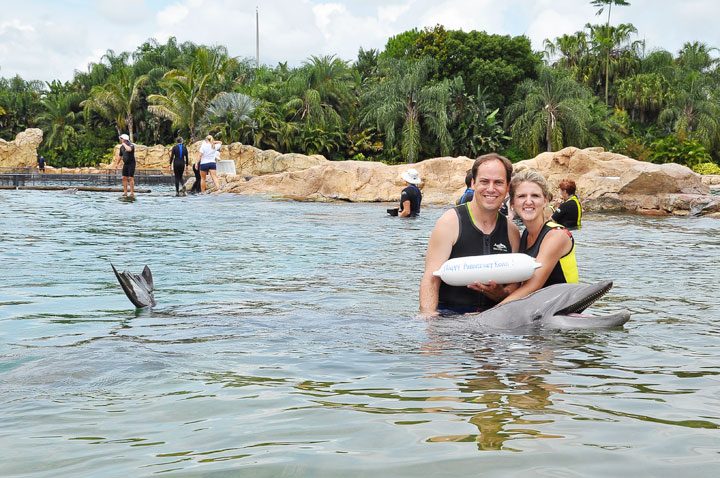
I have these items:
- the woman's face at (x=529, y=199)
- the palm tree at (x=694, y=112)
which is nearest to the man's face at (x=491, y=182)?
the woman's face at (x=529, y=199)

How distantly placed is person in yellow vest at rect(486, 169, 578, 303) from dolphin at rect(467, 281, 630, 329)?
10 cm

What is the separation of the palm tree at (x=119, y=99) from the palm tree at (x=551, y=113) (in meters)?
24.1

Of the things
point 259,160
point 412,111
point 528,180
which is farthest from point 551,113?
point 528,180

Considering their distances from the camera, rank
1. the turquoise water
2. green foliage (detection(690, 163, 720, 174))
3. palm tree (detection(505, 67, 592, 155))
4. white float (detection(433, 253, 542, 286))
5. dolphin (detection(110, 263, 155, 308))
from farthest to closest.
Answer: green foliage (detection(690, 163, 720, 174)) < palm tree (detection(505, 67, 592, 155)) < dolphin (detection(110, 263, 155, 308)) < white float (detection(433, 253, 542, 286)) < the turquoise water

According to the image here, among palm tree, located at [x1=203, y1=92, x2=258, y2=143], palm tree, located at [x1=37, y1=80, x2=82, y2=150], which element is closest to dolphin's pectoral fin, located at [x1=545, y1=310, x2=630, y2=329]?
palm tree, located at [x1=203, y1=92, x2=258, y2=143]

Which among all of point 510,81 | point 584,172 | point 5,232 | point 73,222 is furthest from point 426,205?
point 510,81

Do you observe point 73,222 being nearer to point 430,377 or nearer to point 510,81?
point 430,377

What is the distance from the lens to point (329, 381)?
3.90 metres

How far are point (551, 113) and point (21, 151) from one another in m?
31.7

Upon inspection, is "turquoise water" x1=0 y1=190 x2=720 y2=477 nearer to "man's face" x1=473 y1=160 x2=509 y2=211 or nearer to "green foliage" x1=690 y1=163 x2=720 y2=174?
"man's face" x1=473 y1=160 x2=509 y2=211

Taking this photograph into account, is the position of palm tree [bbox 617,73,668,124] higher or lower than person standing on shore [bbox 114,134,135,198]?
higher

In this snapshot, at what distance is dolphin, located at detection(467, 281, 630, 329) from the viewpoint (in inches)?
206

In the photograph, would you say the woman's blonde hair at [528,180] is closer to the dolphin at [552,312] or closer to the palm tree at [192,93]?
the dolphin at [552,312]

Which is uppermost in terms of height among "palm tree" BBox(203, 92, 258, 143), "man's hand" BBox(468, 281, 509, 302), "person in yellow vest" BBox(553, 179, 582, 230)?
"palm tree" BBox(203, 92, 258, 143)
